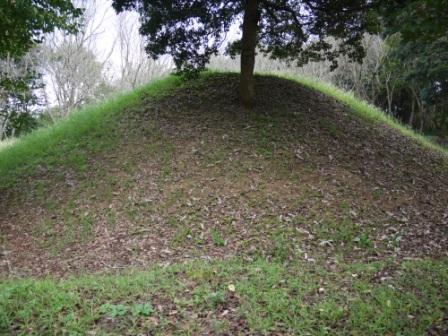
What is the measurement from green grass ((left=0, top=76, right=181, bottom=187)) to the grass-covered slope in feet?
0.18

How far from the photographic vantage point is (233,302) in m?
3.43

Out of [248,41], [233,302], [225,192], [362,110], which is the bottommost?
[233,302]

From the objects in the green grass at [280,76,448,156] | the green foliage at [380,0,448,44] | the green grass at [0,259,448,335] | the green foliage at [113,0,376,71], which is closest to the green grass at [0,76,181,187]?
the green foliage at [113,0,376,71]

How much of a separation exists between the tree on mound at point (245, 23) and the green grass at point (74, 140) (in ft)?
6.28

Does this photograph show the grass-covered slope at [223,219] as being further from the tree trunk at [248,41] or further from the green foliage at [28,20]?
the green foliage at [28,20]

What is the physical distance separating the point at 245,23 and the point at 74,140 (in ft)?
14.4

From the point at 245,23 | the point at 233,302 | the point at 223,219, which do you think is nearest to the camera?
the point at 233,302

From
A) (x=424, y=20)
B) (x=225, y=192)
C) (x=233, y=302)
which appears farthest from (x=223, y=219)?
(x=424, y=20)

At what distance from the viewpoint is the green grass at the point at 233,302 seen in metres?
3.11

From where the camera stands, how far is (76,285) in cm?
377

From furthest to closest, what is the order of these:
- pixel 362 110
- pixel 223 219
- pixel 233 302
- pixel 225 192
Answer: pixel 362 110, pixel 225 192, pixel 223 219, pixel 233 302

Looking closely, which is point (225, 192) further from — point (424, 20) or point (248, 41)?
point (248, 41)

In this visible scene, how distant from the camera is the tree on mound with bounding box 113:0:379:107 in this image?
24.7 feet

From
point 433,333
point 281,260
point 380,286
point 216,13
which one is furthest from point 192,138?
point 433,333
